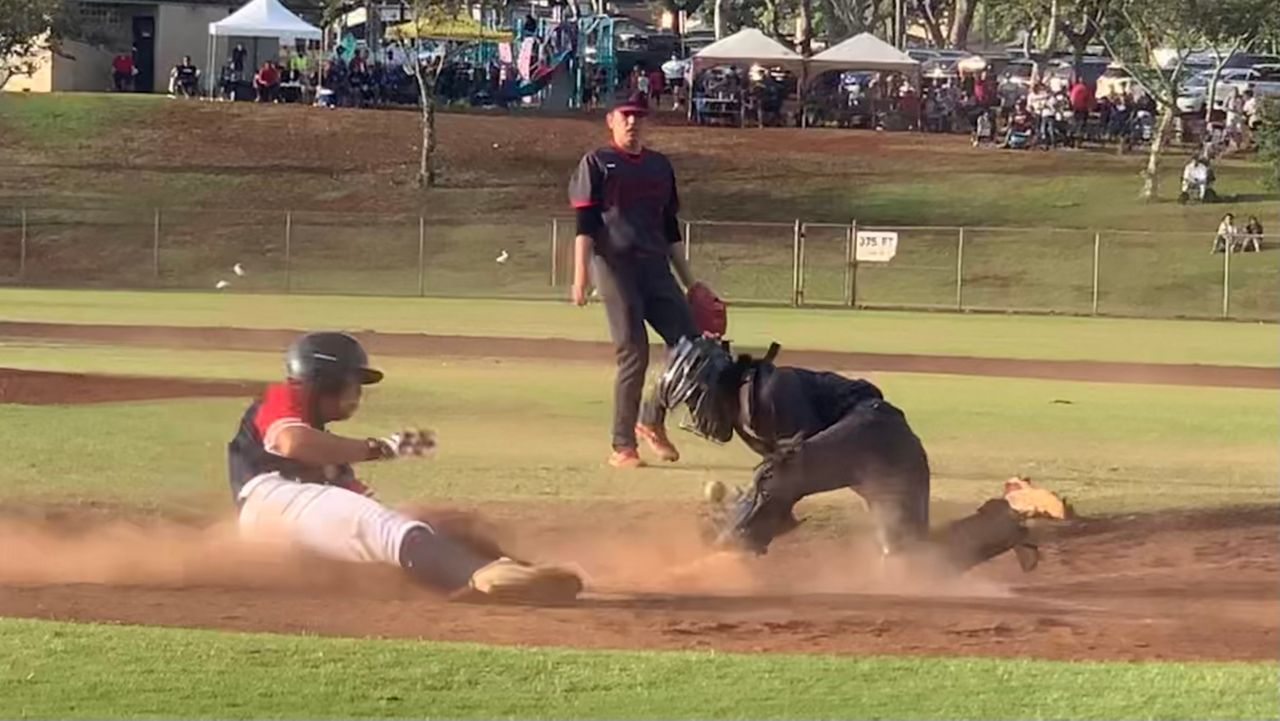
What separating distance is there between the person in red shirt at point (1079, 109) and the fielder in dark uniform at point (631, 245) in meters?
45.0

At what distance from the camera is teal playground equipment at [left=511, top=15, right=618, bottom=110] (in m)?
59.7

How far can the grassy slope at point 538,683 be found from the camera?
6.33 m

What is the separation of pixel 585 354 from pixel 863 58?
3263 cm

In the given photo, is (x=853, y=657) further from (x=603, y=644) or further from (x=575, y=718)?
(x=575, y=718)

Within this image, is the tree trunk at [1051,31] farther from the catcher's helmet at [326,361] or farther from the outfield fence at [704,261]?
the catcher's helmet at [326,361]

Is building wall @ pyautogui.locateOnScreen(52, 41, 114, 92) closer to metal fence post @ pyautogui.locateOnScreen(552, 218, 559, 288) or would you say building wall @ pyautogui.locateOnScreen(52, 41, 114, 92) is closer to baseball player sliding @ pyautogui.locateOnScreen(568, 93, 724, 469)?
metal fence post @ pyautogui.locateOnScreen(552, 218, 559, 288)

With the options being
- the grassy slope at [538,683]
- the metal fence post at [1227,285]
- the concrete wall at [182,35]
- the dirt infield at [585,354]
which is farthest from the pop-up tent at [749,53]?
the grassy slope at [538,683]

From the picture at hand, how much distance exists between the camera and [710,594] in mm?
8914

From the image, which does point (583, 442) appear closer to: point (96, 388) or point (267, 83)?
point (96, 388)

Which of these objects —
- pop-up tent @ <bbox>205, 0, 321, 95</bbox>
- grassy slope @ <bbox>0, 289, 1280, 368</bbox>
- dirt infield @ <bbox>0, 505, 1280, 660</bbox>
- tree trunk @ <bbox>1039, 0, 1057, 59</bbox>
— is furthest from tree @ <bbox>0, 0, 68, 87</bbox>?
dirt infield @ <bbox>0, 505, 1280, 660</bbox>

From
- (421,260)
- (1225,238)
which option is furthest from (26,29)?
(1225,238)

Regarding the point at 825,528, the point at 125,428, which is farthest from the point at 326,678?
the point at 125,428

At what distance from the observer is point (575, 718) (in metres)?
6.24

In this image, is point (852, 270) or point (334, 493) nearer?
point (334, 493)
